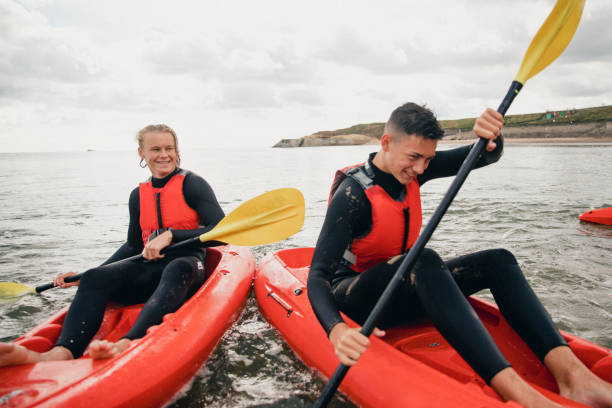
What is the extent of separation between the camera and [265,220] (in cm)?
320

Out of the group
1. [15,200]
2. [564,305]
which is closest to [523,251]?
[564,305]

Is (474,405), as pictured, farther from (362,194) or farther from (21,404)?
(21,404)

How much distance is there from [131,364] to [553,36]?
9.64 ft

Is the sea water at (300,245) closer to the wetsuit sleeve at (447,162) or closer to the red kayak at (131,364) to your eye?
the red kayak at (131,364)

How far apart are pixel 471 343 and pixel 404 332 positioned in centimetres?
73

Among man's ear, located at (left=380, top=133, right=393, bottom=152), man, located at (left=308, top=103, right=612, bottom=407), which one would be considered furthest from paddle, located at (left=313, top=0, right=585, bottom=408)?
man's ear, located at (left=380, top=133, right=393, bottom=152)

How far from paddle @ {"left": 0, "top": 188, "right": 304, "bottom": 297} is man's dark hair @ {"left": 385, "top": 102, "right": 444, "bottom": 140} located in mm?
1225

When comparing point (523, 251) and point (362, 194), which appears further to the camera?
point (523, 251)

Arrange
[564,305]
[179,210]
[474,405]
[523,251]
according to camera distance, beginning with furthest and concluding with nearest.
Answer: [523,251] → [564,305] → [179,210] → [474,405]

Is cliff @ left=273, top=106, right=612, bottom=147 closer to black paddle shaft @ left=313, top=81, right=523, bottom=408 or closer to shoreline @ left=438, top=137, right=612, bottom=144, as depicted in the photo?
shoreline @ left=438, top=137, right=612, bottom=144

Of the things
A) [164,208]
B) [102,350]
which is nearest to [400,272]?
[102,350]

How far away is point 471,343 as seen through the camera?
1.67 meters

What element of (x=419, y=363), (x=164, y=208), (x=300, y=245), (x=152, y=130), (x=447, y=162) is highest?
(x=152, y=130)

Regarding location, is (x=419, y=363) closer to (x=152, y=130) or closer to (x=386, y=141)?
(x=386, y=141)
